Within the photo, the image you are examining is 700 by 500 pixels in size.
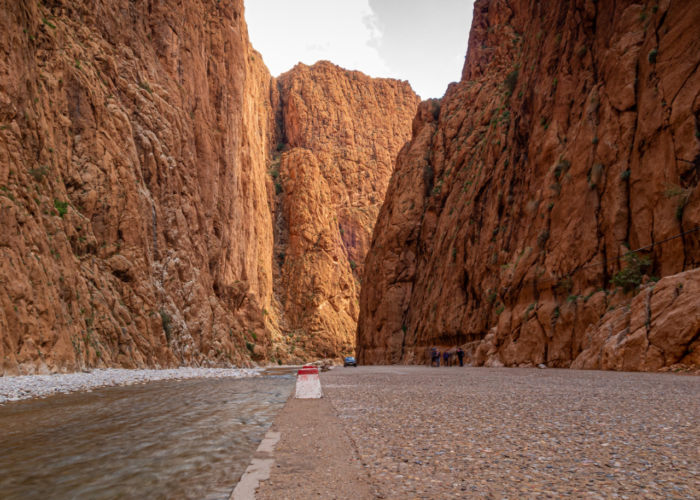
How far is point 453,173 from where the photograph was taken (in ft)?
145

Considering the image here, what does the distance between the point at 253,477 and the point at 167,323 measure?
2685 cm

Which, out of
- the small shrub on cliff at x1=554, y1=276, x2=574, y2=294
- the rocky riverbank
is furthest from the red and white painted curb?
the small shrub on cliff at x1=554, y1=276, x2=574, y2=294

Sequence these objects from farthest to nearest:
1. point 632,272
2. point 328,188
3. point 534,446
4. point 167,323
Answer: point 328,188, point 167,323, point 632,272, point 534,446

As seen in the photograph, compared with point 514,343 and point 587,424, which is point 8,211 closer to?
point 587,424

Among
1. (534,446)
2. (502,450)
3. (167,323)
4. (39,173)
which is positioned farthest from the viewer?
(167,323)

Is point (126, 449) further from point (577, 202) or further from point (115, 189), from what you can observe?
point (115, 189)

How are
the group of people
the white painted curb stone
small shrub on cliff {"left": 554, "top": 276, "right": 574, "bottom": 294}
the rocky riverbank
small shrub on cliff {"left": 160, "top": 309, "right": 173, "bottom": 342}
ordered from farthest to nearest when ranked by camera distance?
1. the group of people
2. small shrub on cliff {"left": 160, "top": 309, "right": 173, "bottom": 342}
3. small shrub on cliff {"left": 554, "top": 276, "right": 574, "bottom": 294}
4. the rocky riverbank
5. the white painted curb stone

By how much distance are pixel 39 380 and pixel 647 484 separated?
15097 mm

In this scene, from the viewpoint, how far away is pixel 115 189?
25.6 meters

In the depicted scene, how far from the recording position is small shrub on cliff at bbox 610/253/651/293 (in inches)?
625

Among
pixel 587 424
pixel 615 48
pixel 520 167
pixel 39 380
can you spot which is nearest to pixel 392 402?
pixel 587 424

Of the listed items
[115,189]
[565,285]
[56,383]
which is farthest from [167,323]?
[565,285]

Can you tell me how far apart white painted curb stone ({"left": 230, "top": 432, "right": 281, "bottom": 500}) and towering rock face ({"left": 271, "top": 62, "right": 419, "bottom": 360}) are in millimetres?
61961

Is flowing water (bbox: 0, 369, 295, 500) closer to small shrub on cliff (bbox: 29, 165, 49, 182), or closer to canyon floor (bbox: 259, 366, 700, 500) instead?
canyon floor (bbox: 259, 366, 700, 500)
